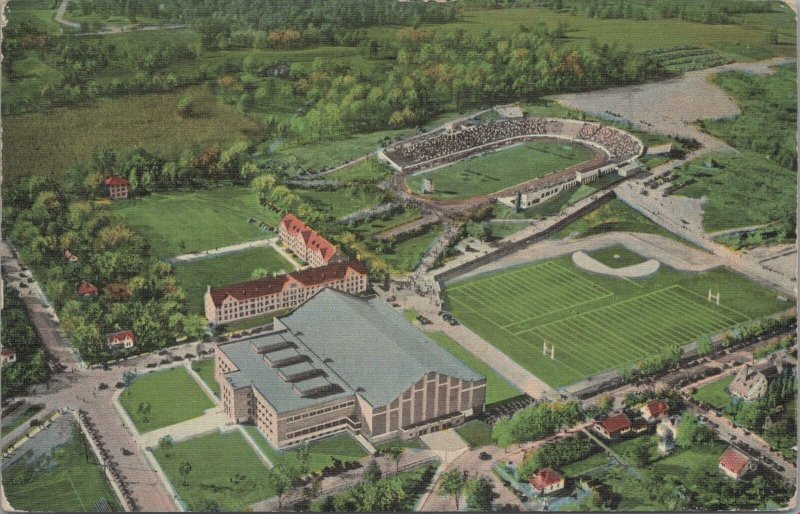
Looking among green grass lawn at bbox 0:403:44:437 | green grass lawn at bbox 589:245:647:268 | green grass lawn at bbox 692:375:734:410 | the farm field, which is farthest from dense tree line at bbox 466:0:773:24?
green grass lawn at bbox 0:403:44:437

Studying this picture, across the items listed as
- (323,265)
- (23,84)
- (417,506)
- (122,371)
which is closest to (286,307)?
(323,265)

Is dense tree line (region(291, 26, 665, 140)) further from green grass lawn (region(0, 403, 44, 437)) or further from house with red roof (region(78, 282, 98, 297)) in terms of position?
green grass lawn (region(0, 403, 44, 437))

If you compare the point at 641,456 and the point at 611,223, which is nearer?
the point at 641,456

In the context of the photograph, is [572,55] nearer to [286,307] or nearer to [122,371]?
[286,307]

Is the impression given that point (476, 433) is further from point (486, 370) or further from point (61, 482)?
point (61, 482)

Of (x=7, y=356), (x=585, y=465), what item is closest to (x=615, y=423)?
(x=585, y=465)

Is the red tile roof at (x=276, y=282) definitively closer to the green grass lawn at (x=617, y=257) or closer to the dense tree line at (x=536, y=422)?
the dense tree line at (x=536, y=422)
